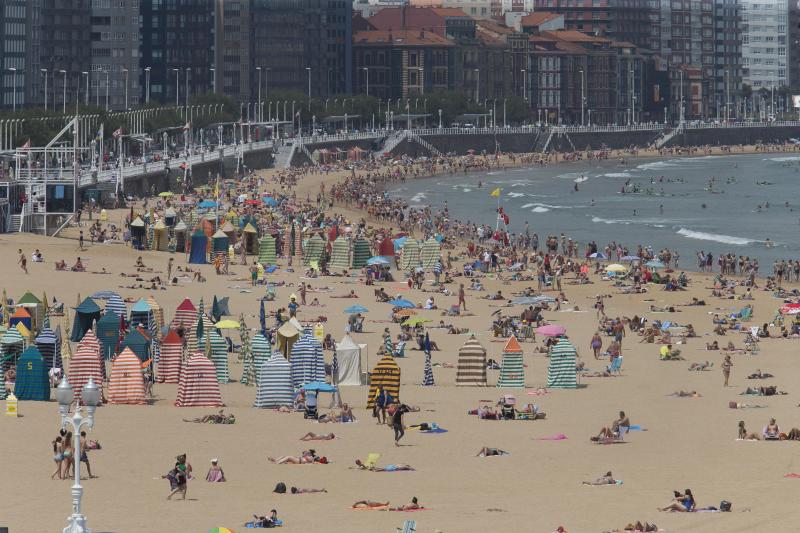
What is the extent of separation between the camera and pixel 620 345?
44.9m

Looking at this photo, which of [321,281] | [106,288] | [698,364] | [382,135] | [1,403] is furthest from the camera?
[382,135]

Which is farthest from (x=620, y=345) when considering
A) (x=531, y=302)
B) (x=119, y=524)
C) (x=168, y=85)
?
(x=168, y=85)

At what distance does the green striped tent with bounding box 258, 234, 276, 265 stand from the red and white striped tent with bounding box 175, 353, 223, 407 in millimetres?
27502

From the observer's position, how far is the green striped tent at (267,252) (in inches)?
2489

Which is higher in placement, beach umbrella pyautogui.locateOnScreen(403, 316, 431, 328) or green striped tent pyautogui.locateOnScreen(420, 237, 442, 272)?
green striped tent pyautogui.locateOnScreen(420, 237, 442, 272)

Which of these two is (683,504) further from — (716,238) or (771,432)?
(716,238)

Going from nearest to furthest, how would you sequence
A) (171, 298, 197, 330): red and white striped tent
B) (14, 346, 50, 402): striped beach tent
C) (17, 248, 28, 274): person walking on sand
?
(14, 346, 50, 402): striped beach tent → (171, 298, 197, 330): red and white striped tent → (17, 248, 28, 274): person walking on sand

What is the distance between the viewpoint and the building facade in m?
177

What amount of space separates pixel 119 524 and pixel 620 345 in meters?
21.3

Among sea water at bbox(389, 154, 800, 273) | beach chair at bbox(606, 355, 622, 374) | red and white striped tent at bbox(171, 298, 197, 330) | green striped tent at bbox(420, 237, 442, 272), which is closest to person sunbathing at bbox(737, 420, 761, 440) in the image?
beach chair at bbox(606, 355, 622, 374)

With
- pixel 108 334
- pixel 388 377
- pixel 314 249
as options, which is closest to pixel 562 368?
pixel 388 377

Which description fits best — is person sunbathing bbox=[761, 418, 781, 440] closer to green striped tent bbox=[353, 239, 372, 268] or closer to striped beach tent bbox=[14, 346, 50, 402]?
striped beach tent bbox=[14, 346, 50, 402]

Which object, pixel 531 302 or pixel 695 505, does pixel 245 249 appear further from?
pixel 695 505

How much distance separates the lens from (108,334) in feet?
132
